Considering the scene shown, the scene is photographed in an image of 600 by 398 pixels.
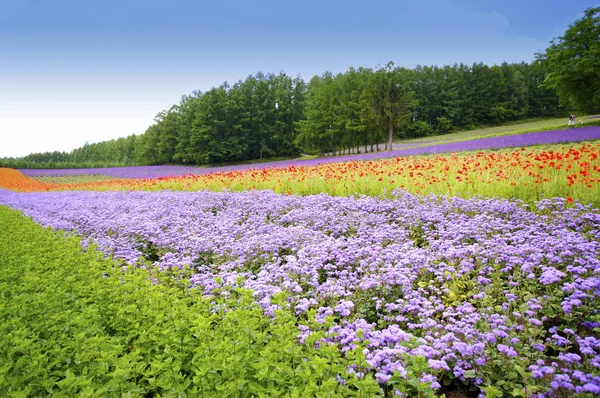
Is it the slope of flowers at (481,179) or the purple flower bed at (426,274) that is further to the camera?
the slope of flowers at (481,179)

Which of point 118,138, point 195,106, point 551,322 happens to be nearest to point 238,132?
point 195,106

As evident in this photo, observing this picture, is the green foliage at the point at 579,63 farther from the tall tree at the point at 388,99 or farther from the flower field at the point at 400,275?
the flower field at the point at 400,275

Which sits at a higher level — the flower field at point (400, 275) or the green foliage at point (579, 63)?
the green foliage at point (579, 63)

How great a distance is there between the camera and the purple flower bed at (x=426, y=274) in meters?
2.41

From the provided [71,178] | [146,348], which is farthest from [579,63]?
[71,178]

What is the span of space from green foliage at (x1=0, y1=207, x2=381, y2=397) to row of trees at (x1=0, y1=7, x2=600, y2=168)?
31855 millimetres

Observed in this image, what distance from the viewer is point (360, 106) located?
37656 millimetres

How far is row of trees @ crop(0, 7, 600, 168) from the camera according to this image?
29.7 metres

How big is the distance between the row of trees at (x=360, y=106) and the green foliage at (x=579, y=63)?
71 mm

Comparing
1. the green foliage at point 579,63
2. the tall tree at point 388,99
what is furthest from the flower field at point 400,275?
the green foliage at point 579,63

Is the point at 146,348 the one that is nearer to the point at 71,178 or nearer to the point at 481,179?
the point at 481,179

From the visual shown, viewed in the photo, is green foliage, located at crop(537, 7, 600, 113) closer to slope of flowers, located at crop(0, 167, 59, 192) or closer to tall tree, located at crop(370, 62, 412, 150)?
tall tree, located at crop(370, 62, 412, 150)

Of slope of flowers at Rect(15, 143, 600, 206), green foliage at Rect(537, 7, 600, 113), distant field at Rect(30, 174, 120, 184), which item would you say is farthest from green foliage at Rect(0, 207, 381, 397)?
distant field at Rect(30, 174, 120, 184)

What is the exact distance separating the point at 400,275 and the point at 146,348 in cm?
238
